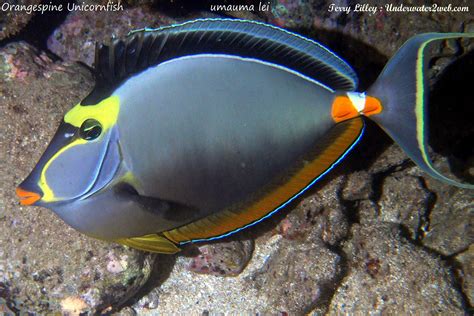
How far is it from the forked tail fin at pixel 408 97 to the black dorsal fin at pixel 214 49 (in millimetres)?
164

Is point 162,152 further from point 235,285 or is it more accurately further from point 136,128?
point 235,285

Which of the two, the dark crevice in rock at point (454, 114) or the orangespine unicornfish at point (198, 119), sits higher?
the orangespine unicornfish at point (198, 119)

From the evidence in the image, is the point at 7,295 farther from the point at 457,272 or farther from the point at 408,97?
the point at 457,272

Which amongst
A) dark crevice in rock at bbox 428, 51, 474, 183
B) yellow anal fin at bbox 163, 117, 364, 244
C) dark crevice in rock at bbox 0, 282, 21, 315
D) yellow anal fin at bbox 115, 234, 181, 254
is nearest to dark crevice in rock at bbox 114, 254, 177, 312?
dark crevice in rock at bbox 0, 282, 21, 315

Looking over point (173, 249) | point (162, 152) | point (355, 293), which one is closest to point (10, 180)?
point (173, 249)

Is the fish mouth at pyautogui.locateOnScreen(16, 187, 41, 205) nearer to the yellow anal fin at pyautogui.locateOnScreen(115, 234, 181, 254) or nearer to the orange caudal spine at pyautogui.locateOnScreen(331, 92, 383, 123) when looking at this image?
the yellow anal fin at pyautogui.locateOnScreen(115, 234, 181, 254)

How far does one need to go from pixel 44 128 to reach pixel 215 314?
1.94m

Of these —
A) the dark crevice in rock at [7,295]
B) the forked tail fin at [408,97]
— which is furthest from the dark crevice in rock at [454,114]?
the dark crevice in rock at [7,295]

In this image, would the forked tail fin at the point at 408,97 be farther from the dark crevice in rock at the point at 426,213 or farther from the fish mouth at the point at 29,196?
the dark crevice in rock at the point at 426,213

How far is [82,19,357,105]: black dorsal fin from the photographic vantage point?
1425 millimetres

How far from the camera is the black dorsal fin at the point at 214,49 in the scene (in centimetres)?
142

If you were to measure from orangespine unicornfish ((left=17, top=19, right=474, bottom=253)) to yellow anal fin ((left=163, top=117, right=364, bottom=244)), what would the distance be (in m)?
0.10

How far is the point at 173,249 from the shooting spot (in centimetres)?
181

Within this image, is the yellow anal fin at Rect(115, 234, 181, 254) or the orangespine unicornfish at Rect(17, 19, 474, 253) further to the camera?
the yellow anal fin at Rect(115, 234, 181, 254)
